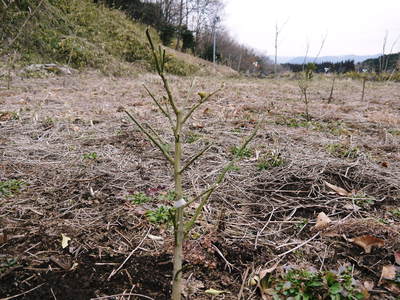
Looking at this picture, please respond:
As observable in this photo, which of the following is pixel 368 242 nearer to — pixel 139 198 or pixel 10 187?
pixel 139 198

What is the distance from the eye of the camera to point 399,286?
1121 mm

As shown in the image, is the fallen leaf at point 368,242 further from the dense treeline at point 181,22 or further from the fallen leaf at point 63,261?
the dense treeline at point 181,22

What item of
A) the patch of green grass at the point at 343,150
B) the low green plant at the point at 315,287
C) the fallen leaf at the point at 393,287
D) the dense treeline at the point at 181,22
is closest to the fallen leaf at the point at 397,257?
the fallen leaf at the point at 393,287

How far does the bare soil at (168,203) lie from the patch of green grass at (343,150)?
0.03ft

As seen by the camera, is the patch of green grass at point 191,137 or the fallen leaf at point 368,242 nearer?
the fallen leaf at point 368,242

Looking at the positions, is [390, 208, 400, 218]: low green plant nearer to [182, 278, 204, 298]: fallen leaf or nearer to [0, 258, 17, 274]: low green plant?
[182, 278, 204, 298]: fallen leaf

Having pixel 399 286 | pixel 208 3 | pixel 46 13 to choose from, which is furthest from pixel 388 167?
pixel 208 3

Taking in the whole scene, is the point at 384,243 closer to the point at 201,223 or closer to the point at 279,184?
the point at 279,184

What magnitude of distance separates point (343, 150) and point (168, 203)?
5.58 ft

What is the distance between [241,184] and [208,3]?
30.4 meters

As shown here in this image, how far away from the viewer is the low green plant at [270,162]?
2.17 metres

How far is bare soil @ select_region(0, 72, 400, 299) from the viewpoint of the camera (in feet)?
3.87

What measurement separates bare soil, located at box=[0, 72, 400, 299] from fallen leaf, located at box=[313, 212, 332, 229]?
0.11 feet

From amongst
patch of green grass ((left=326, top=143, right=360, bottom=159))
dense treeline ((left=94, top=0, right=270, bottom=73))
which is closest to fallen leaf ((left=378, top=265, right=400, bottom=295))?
patch of green grass ((left=326, top=143, right=360, bottom=159))
